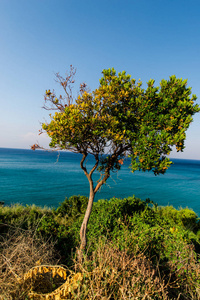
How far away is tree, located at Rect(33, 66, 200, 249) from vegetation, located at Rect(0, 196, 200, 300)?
1.41 meters

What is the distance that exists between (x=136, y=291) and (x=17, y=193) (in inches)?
1003

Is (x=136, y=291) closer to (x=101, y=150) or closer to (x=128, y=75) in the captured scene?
(x=101, y=150)

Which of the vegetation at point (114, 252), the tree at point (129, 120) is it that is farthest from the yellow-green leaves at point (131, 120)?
the vegetation at point (114, 252)

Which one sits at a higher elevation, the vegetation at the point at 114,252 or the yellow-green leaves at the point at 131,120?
the yellow-green leaves at the point at 131,120

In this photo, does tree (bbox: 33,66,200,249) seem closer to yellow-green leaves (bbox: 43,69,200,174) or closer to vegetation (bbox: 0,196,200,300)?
yellow-green leaves (bbox: 43,69,200,174)

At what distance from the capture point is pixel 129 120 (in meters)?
6.82

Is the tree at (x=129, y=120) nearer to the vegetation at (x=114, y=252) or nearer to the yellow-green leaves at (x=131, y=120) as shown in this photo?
the yellow-green leaves at (x=131, y=120)

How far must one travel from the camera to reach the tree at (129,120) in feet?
18.0

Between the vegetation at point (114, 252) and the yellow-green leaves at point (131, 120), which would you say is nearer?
the vegetation at point (114, 252)

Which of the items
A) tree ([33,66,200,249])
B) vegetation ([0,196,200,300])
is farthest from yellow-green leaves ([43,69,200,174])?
vegetation ([0,196,200,300])

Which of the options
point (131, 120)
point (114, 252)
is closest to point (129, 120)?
point (131, 120)

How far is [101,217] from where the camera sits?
795 centimetres

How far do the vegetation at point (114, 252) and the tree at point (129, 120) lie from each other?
1414 millimetres

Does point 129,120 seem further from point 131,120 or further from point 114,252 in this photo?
point 114,252
